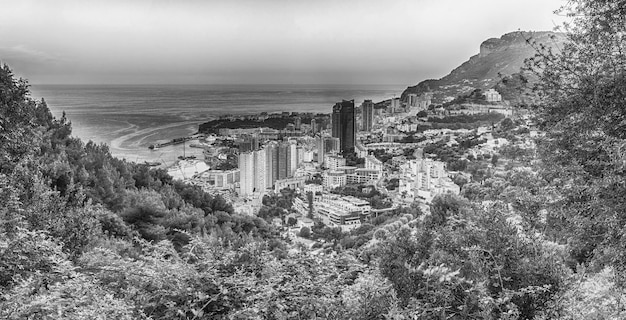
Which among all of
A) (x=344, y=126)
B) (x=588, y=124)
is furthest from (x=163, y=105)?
(x=588, y=124)

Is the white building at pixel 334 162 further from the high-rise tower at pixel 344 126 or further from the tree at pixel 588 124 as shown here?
the tree at pixel 588 124

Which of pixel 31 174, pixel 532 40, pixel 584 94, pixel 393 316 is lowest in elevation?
pixel 393 316

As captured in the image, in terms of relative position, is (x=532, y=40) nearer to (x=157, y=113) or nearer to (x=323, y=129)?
(x=157, y=113)

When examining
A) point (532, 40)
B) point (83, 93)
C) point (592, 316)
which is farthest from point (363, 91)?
point (592, 316)

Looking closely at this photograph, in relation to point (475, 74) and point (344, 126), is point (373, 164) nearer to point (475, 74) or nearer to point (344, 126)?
point (344, 126)

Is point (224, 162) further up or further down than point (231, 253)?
further down

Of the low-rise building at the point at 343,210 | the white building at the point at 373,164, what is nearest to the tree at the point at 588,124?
the low-rise building at the point at 343,210
